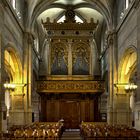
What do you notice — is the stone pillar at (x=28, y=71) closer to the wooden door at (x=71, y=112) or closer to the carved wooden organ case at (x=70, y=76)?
the carved wooden organ case at (x=70, y=76)

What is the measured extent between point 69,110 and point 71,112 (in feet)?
0.84

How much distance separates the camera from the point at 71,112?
35594mm

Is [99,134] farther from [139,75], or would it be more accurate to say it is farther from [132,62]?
[132,62]

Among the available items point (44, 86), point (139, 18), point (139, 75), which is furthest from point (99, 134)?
point (44, 86)

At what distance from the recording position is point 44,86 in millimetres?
33969

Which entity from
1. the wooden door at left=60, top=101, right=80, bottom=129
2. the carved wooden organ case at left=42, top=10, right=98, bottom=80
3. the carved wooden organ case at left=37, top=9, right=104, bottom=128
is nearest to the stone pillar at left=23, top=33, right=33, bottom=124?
the carved wooden organ case at left=37, top=9, right=104, bottom=128

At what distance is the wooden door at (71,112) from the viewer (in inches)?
1396

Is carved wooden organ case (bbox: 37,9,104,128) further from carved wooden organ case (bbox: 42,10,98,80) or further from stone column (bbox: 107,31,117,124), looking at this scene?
stone column (bbox: 107,31,117,124)

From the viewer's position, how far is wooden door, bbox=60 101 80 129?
1396 inches

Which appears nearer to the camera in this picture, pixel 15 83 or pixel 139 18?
pixel 139 18

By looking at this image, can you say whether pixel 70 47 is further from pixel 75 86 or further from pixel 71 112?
pixel 71 112

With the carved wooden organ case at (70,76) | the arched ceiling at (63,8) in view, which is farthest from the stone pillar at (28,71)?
the carved wooden organ case at (70,76)

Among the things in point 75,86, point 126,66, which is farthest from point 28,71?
point 126,66

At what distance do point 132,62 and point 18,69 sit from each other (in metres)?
8.14
